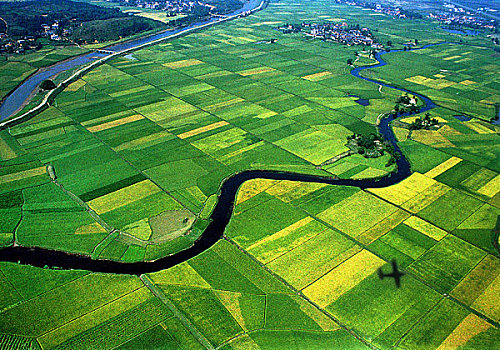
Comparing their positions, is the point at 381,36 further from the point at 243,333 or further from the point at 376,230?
the point at 243,333

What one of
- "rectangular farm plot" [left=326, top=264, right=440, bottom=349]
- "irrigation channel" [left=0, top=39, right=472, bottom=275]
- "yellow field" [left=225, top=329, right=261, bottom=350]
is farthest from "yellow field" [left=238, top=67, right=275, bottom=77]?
"yellow field" [left=225, top=329, right=261, bottom=350]

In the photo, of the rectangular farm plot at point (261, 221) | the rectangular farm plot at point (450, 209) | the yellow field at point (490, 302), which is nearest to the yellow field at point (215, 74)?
the rectangular farm plot at point (261, 221)

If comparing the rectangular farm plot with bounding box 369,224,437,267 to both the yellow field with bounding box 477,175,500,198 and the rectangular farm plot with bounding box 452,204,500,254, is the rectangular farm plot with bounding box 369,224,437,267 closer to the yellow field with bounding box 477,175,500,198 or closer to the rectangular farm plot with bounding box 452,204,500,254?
the rectangular farm plot with bounding box 452,204,500,254

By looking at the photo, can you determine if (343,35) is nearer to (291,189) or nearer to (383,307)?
(291,189)

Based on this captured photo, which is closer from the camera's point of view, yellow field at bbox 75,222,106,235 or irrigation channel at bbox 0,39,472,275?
irrigation channel at bbox 0,39,472,275

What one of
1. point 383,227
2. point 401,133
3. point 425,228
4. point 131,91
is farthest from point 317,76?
point 425,228

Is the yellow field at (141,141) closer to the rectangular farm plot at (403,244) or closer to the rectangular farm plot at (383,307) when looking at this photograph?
the rectangular farm plot at (403,244)

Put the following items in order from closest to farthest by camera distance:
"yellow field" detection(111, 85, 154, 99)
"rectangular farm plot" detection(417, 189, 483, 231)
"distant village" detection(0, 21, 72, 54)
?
"rectangular farm plot" detection(417, 189, 483, 231), "yellow field" detection(111, 85, 154, 99), "distant village" detection(0, 21, 72, 54)
